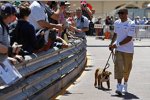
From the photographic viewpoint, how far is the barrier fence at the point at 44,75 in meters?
7.29

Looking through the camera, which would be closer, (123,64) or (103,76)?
(123,64)

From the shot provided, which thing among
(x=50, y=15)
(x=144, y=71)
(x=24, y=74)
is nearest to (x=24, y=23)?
(x=24, y=74)

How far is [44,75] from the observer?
9.46 metres

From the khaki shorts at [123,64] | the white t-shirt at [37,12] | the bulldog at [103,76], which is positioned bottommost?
the bulldog at [103,76]

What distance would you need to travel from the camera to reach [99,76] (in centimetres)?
1159

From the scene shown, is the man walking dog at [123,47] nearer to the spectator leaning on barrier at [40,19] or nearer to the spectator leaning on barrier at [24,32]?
the spectator leaning on barrier at [40,19]

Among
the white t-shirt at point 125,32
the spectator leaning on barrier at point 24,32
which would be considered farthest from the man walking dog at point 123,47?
the spectator leaning on barrier at point 24,32

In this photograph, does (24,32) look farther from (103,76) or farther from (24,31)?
(103,76)

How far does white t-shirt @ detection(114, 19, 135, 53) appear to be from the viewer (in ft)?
36.2

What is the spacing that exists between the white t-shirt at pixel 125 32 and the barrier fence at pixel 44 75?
54.0 inches

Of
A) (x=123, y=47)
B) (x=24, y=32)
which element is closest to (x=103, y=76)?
(x=123, y=47)

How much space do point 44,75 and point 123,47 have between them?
8.05 feet

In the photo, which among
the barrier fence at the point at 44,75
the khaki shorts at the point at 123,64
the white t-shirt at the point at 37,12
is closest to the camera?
the barrier fence at the point at 44,75

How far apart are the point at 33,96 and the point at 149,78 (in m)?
6.17
